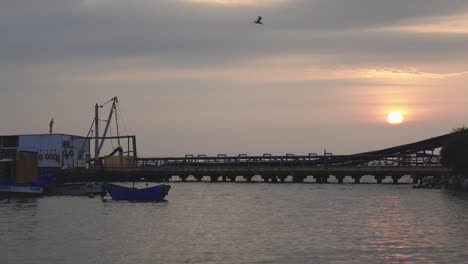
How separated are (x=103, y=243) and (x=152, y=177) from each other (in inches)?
5396

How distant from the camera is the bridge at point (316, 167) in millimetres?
161625

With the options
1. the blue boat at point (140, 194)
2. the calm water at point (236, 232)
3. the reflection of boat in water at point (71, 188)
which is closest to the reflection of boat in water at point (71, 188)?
the reflection of boat in water at point (71, 188)

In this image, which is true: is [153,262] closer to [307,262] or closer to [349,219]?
[307,262]

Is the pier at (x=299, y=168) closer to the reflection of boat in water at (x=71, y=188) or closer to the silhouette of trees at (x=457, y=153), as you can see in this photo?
the silhouette of trees at (x=457, y=153)

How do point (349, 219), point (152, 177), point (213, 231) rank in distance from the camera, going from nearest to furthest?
point (213, 231) → point (349, 219) → point (152, 177)

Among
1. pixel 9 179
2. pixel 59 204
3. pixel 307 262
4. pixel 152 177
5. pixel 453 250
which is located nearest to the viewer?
pixel 307 262

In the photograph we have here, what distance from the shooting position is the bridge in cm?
16162

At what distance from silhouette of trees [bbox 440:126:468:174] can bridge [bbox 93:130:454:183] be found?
1801 cm

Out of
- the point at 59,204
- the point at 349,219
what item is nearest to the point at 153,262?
the point at 349,219

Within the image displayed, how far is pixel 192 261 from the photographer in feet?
150

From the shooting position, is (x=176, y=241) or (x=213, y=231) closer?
(x=176, y=241)

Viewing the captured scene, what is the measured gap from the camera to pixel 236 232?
61.7m

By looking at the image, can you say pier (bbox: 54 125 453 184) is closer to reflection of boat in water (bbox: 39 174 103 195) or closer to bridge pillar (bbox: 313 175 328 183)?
bridge pillar (bbox: 313 175 328 183)

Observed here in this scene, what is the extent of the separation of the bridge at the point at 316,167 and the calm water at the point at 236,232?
6315 cm
